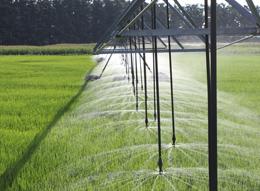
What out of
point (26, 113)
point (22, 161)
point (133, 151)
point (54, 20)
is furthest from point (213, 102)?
point (54, 20)

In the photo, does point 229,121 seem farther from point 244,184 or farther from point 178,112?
point 244,184

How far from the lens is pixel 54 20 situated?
162ft

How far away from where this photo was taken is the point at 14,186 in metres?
3.16

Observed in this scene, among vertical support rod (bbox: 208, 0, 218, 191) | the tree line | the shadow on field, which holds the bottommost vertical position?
the shadow on field

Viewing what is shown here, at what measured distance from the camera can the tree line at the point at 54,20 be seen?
46.3 meters

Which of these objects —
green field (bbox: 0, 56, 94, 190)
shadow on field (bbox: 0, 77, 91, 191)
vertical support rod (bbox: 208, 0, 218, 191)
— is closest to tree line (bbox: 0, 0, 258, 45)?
green field (bbox: 0, 56, 94, 190)

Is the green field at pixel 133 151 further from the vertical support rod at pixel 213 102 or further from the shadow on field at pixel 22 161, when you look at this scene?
the vertical support rod at pixel 213 102

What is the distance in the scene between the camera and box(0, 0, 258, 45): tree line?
4631 cm

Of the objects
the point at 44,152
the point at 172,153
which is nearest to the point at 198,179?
the point at 172,153

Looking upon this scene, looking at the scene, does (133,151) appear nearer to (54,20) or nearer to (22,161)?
(22,161)

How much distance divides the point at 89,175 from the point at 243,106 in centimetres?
370

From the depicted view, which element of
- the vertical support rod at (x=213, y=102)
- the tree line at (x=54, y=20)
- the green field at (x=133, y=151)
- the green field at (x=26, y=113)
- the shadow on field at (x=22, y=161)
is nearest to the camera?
the vertical support rod at (x=213, y=102)

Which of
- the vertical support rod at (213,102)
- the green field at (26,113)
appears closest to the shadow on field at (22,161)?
the green field at (26,113)

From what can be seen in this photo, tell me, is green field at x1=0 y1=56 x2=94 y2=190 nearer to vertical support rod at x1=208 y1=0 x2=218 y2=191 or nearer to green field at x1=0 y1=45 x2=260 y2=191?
green field at x1=0 y1=45 x2=260 y2=191
